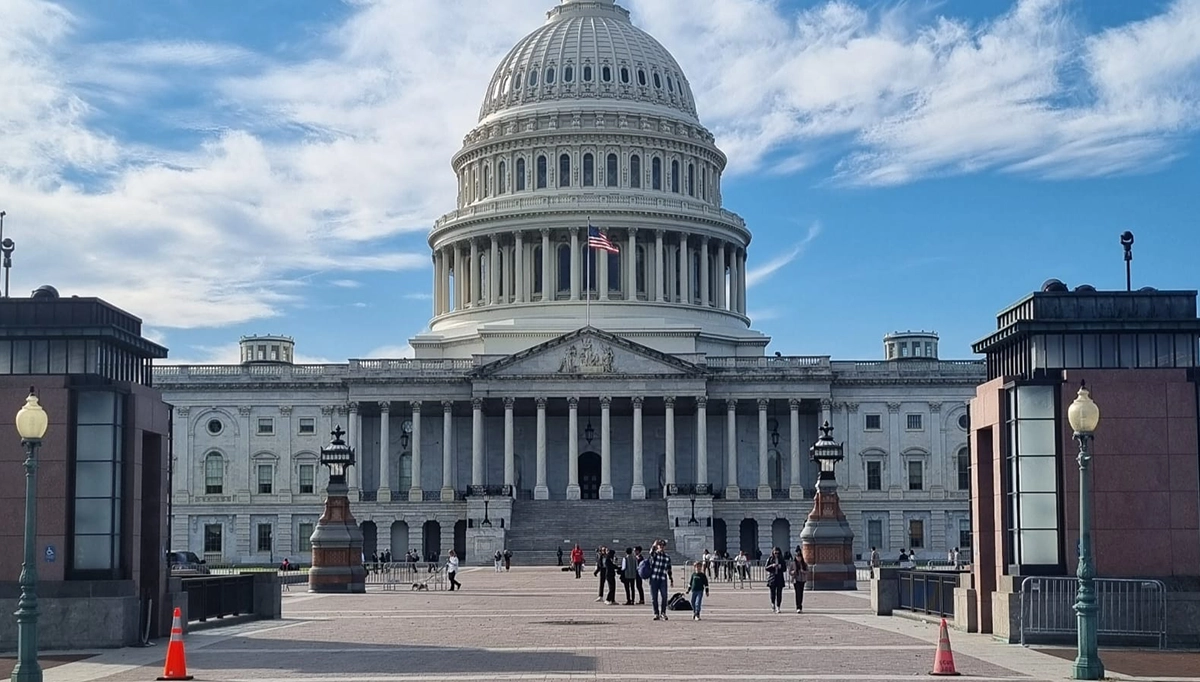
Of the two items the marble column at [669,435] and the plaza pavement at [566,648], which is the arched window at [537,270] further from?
the plaza pavement at [566,648]

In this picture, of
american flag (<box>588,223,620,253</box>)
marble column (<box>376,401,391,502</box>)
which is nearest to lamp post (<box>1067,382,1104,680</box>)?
american flag (<box>588,223,620,253</box>)

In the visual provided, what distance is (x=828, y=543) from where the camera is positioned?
6481 cm

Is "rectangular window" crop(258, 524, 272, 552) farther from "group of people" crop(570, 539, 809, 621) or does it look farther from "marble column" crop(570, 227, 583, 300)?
"group of people" crop(570, 539, 809, 621)

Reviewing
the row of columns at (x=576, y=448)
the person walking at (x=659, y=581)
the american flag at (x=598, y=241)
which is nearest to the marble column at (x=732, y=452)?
the row of columns at (x=576, y=448)

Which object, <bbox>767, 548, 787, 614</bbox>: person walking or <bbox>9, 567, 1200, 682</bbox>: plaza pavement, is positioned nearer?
<bbox>9, 567, 1200, 682</bbox>: plaza pavement

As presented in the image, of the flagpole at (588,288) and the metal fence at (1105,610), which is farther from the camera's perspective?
the flagpole at (588,288)

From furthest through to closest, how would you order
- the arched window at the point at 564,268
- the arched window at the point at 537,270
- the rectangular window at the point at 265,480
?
the arched window at the point at 564,268 → the arched window at the point at 537,270 → the rectangular window at the point at 265,480

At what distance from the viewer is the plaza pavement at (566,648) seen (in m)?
30.1

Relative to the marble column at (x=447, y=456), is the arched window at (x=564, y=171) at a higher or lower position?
higher

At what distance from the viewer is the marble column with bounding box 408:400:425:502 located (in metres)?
115

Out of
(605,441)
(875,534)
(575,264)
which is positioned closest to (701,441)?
(605,441)

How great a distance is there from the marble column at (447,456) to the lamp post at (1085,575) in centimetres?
8612

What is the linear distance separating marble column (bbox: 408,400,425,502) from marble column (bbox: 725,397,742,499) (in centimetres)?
1978

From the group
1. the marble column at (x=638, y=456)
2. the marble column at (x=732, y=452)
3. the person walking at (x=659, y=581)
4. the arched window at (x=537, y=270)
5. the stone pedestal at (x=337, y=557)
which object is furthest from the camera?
the arched window at (x=537, y=270)
